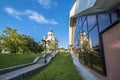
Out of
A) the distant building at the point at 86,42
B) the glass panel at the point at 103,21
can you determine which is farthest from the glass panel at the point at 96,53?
the distant building at the point at 86,42

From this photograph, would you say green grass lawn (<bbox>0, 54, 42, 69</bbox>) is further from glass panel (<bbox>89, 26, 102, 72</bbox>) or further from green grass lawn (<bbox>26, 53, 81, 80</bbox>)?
glass panel (<bbox>89, 26, 102, 72</bbox>)

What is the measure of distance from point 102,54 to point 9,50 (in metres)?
45.9

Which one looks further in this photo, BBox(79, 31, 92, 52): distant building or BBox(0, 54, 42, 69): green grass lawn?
BBox(0, 54, 42, 69): green grass lawn

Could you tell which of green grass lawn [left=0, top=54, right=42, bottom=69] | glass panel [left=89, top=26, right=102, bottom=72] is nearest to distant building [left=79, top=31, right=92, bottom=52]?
glass panel [left=89, top=26, right=102, bottom=72]

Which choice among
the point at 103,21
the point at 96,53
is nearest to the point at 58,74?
the point at 96,53

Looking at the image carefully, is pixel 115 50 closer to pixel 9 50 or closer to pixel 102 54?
pixel 102 54

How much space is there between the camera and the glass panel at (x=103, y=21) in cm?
733

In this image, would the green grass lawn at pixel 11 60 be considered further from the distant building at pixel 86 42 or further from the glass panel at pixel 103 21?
the glass panel at pixel 103 21

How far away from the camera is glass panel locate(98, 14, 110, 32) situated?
7.33 metres

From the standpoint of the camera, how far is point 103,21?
782 centimetres

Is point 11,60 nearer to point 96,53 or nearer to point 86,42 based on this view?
point 86,42

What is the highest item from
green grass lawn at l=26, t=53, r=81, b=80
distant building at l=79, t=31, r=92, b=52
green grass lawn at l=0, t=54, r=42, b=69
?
distant building at l=79, t=31, r=92, b=52

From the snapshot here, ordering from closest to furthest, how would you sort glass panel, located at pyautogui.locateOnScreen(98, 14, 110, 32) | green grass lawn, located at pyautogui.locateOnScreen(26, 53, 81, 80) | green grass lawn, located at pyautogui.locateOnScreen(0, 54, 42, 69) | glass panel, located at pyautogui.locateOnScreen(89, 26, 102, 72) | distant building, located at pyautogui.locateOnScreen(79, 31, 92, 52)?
1. glass panel, located at pyautogui.locateOnScreen(98, 14, 110, 32)
2. glass panel, located at pyautogui.locateOnScreen(89, 26, 102, 72)
3. green grass lawn, located at pyautogui.locateOnScreen(26, 53, 81, 80)
4. distant building, located at pyautogui.locateOnScreen(79, 31, 92, 52)
5. green grass lawn, located at pyautogui.locateOnScreen(0, 54, 42, 69)

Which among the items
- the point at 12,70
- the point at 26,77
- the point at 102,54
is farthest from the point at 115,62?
the point at 12,70
